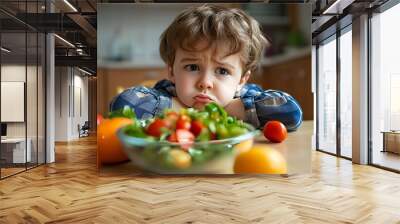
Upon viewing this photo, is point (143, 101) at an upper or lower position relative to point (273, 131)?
upper

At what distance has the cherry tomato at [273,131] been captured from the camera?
4.23 m

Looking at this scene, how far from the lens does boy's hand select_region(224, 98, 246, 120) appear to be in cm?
416

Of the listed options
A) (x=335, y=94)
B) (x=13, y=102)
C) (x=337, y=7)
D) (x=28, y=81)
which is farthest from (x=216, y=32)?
(x=335, y=94)

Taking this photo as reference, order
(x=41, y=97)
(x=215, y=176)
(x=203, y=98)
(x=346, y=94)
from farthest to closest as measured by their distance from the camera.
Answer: (x=346, y=94)
(x=41, y=97)
(x=215, y=176)
(x=203, y=98)

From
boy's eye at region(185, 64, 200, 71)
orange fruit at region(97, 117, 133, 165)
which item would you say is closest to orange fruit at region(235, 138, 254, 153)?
boy's eye at region(185, 64, 200, 71)

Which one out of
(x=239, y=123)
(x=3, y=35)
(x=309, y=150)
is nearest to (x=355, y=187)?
(x=309, y=150)

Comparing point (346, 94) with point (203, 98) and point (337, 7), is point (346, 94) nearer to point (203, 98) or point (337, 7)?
point (337, 7)

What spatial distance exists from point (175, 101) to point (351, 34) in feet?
12.9

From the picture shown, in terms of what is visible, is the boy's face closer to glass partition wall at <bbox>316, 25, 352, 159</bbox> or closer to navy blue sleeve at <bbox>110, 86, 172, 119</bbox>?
navy blue sleeve at <bbox>110, 86, 172, 119</bbox>

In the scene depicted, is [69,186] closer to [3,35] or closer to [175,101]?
[175,101]

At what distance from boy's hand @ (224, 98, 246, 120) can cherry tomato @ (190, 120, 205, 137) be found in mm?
397

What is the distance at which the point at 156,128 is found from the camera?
Result: 3.91 metres

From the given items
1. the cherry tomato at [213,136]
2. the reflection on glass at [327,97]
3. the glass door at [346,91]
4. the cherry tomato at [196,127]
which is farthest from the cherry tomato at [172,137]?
the reflection on glass at [327,97]

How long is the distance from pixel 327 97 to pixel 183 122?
484cm
